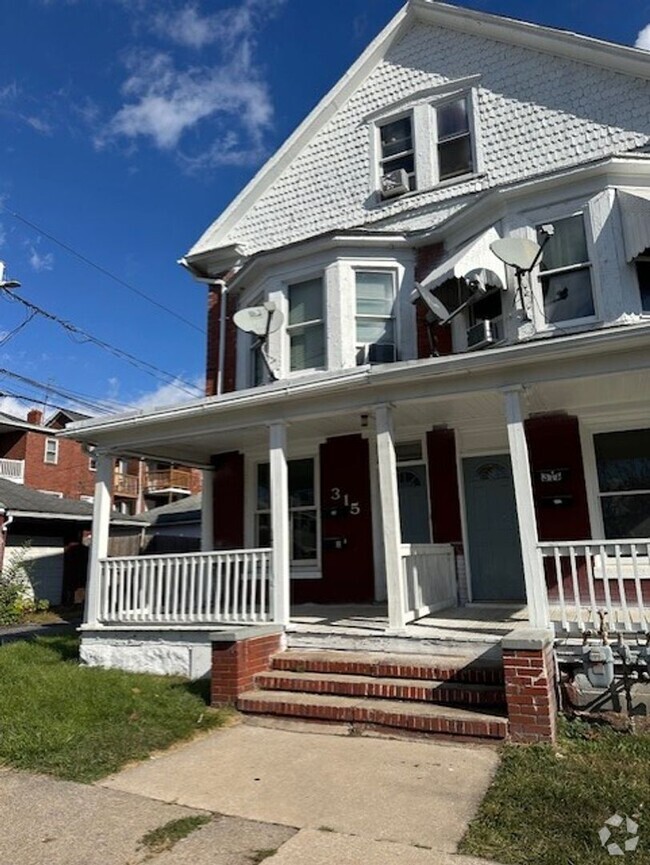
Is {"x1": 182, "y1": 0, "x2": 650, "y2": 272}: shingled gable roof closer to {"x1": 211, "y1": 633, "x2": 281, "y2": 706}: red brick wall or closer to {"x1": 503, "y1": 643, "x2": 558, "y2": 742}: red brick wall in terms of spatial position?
{"x1": 211, "y1": 633, "x2": 281, "y2": 706}: red brick wall

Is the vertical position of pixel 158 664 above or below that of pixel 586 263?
below

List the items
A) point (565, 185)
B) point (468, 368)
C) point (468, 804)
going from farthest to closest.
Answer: point (565, 185) → point (468, 368) → point (468, 804)

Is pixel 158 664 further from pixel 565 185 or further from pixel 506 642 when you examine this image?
pixel 565 185

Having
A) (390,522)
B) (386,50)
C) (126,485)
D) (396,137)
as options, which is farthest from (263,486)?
(126,485)

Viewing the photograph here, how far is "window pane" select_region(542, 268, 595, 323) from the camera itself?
8.11 m

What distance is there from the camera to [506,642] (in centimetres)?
502

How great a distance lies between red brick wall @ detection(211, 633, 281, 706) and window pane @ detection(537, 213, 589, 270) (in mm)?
6364

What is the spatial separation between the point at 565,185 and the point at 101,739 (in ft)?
28.4

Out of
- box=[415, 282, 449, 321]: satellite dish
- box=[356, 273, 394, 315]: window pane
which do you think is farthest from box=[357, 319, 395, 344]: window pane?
box=[415, 282, 449, 321]: satellite dish

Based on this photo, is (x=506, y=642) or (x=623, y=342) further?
(x=623, y=342)

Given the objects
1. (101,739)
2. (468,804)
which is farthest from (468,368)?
(101,739)

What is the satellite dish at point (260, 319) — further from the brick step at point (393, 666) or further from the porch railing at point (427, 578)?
the brick step at point (393, 666)

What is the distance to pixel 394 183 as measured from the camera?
1086cm

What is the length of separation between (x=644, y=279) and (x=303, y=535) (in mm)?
6373
